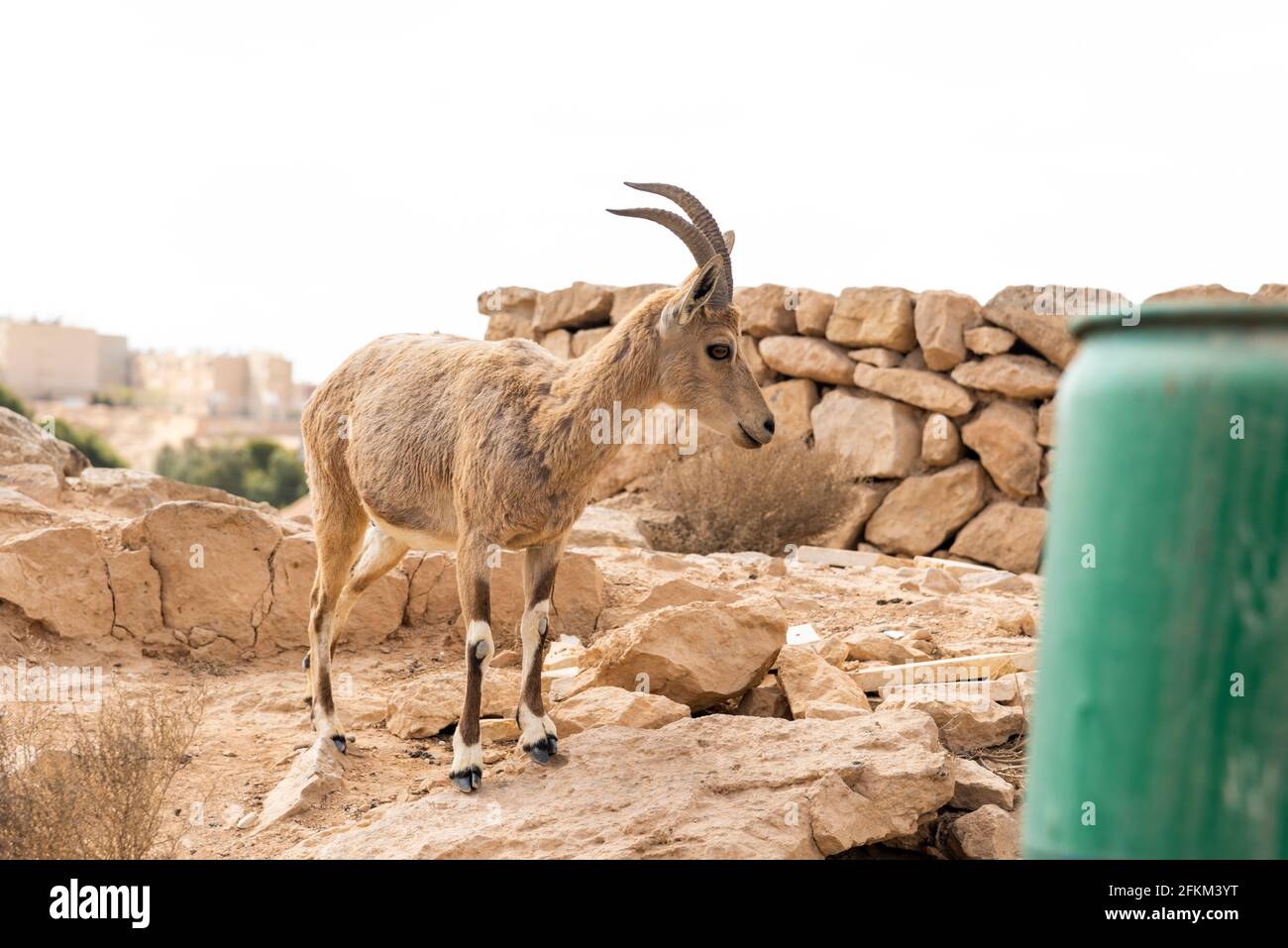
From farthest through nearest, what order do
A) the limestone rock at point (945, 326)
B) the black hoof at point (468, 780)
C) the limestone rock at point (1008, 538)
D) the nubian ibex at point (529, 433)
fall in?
the limestone rock at point (945, 326), the limestone rock at point (1008, 538), the nubian ibex at point (529, 433), the black hoof at point (468, 780)

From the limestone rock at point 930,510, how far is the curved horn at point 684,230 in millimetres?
8785

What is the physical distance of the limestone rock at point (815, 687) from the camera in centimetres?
566

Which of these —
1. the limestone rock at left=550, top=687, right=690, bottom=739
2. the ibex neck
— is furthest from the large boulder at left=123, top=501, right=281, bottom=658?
the ibex neck

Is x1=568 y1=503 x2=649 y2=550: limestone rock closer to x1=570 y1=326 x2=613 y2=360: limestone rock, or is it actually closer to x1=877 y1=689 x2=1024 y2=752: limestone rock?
x1=570 y1=326 x2=613 y2=360: limestone rock

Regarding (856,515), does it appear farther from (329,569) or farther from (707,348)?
(707,348)

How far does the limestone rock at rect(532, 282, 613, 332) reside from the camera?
15.8m

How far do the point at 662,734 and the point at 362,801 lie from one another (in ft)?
4.65

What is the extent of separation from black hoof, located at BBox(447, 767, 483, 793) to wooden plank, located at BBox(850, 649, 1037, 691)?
2210 mm

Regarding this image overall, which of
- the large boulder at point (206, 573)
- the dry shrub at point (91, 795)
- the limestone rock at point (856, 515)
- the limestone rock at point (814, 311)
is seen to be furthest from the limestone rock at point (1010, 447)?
the dry shrub at point (91, 795)

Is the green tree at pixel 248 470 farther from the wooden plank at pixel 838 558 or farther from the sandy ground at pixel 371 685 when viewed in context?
the sandy ground at pixel 371 685

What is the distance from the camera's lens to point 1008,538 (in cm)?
1336
